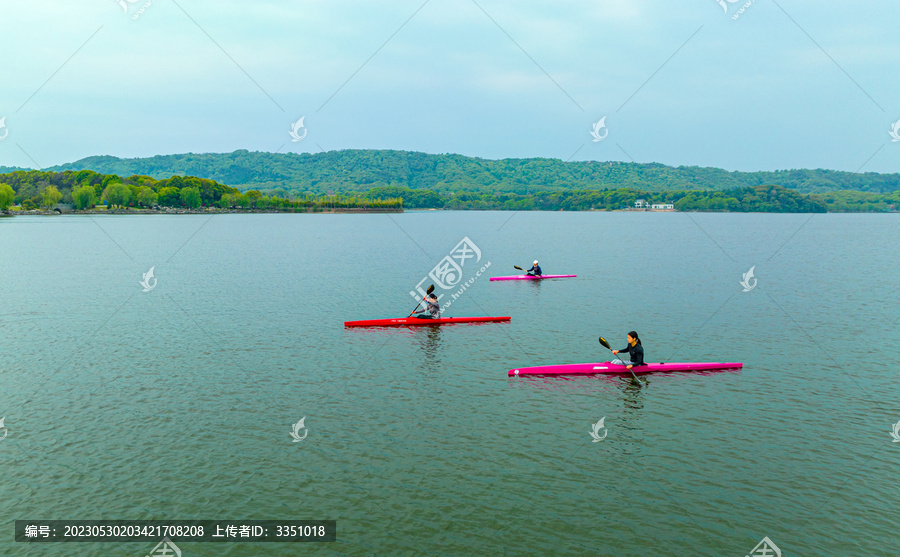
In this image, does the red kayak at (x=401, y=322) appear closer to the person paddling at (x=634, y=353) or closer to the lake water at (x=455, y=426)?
the lake water at (x=455, y=426)

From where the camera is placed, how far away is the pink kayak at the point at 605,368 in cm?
2753

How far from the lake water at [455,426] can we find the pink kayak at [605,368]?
0.67 metres

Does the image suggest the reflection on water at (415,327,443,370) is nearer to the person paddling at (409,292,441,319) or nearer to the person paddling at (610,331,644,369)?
the person paddling at (409,292,441,319)

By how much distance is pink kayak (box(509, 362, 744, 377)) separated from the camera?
27531mm

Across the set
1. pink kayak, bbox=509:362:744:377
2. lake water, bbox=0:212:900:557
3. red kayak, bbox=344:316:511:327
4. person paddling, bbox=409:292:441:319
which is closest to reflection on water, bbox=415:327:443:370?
lake water, bbox=0:212:900:557

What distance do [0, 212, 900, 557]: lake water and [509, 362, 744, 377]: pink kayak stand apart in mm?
674

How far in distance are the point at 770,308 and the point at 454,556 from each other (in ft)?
138

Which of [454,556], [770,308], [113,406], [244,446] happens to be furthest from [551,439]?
[770,308]

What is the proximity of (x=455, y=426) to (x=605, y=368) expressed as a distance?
10.0 m

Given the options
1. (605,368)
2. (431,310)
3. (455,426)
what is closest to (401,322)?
(431,310)

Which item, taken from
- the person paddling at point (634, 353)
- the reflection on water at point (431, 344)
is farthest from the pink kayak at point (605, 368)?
the reflection on water at point (431, 344)

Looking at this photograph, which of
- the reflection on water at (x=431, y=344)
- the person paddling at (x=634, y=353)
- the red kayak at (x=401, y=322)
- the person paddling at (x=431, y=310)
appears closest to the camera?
the person paddling at (x=634, y=353)

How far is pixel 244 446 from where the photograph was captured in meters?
19.7

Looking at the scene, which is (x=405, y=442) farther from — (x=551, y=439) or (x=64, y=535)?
(x=64, y=535)
